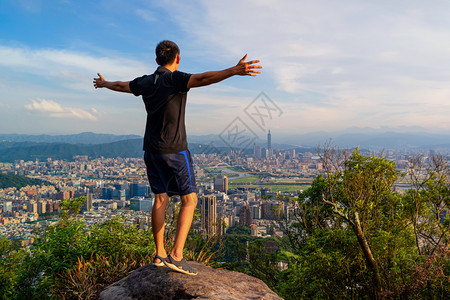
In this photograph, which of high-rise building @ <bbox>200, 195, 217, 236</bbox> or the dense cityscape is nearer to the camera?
high-rise building @ <bbox>200, 195, 217, 236</bbox>

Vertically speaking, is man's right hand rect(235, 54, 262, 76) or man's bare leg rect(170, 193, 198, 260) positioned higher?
man's right hand rect(235, 54, 262, 76)

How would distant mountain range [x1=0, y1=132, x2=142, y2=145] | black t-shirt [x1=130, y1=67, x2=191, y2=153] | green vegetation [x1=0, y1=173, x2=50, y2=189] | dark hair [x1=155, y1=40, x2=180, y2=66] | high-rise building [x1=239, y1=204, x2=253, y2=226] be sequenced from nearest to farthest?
black t-shirt [x1=130, y1=67, x2=191, y2=153] < dark hair [x1=155, y1=40, x2=180, y2=66] < high-rise building [x1=239, y1=204, x2=253, y2=226] < green vegetation [x1=0, y1=173, x2=50, y2=189] < distant mountain range [x1=0, y1=132, x2=142, y2=145]

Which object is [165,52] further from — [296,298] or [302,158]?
[302,158]

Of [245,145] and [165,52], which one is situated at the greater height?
[165,52]

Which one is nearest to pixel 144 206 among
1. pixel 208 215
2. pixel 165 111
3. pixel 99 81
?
pixel 208 215

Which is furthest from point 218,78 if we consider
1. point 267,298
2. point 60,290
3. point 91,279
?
point 60,290

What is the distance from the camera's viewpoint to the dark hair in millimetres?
2604

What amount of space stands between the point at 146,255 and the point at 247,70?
2.65 metres

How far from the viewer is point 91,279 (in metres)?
3.02

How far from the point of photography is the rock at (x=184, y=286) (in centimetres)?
229

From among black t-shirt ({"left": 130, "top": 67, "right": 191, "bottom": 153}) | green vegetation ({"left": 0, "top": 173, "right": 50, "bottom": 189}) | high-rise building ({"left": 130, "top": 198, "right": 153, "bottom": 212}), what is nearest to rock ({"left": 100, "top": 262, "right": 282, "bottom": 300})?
black t-shirt ({"left": 130, "top": 67, "right": 191, "bottom": 153})

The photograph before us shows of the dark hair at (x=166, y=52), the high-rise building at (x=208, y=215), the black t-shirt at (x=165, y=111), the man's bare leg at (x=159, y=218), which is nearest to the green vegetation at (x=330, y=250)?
the high-rise building at (x=208, y=215)

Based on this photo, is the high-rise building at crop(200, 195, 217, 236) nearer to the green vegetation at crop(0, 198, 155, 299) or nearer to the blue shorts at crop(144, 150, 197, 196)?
the green vegetation at crop(0, 198, 155, 299)

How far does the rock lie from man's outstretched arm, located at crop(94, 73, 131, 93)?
65.8 inches
